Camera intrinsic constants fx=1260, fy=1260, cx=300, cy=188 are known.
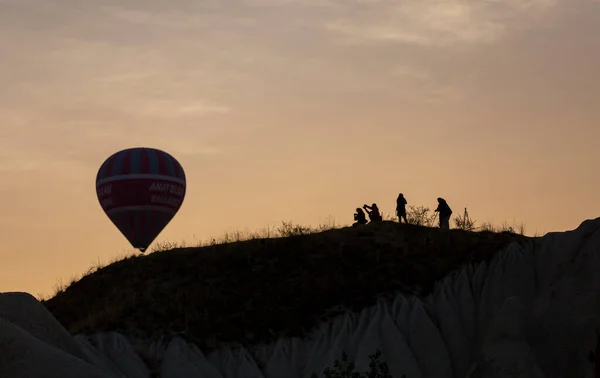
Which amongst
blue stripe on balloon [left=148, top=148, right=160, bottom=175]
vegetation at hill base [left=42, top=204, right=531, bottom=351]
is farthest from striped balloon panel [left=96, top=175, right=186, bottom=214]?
vegetation at hill base [left=42, top=204, right=531, bottom=351]

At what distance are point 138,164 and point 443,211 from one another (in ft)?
60.8

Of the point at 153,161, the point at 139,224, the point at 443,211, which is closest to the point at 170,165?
the point at 153,161

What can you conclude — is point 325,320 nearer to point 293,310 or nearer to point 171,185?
point 293,310

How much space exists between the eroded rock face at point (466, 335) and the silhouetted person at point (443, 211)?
3.58m

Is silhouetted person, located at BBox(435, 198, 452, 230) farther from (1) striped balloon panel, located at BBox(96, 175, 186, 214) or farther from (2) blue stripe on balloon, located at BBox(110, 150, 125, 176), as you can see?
(2) blue stripe on balloon, located at BBox(110, 150, 125, 176)

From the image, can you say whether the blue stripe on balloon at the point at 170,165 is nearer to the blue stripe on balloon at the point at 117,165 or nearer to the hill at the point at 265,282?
the blue stripe on balloon at the point at 117,165

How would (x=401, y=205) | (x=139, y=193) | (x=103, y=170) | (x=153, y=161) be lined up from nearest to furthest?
(x=401, y=205)
(x=139, y=193)
(x=153, y=161)
(x=103, y=170)

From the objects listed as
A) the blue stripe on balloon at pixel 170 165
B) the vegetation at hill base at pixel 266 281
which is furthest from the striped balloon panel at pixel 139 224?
the vegetation at hill base at pixel 266 281

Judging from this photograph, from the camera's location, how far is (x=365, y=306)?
181ft

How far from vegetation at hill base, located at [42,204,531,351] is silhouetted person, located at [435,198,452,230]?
0.60m

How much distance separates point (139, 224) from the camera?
68750 mm

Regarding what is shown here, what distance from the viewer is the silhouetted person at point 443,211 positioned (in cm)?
5862

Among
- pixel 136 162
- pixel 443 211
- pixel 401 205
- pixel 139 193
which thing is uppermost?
pixel 136 162

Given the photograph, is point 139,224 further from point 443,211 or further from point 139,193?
point 443,211
